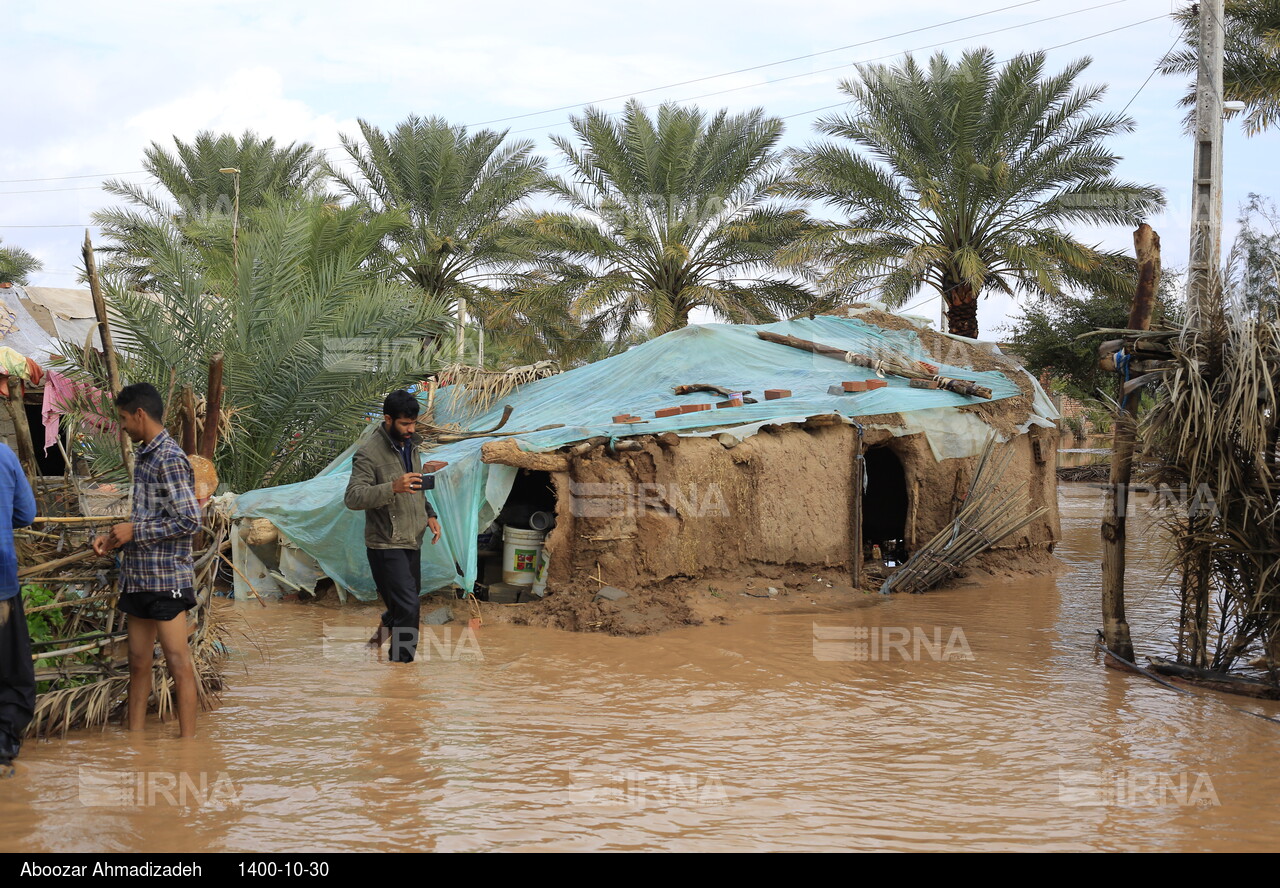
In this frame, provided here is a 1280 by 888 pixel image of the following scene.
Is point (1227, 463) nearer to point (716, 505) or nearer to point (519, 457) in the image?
point (716, 505)

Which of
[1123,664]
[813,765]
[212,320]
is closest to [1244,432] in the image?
[1123,664]

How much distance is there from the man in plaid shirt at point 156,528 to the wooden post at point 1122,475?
5.86 m

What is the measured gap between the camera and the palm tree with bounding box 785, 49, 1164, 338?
1669cm

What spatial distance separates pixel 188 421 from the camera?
595cm

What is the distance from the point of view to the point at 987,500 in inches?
442

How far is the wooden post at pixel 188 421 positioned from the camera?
19.2 ft

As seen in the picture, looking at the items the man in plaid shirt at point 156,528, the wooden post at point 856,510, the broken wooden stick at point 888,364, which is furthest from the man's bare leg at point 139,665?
the broken wooden stick at point 888,364

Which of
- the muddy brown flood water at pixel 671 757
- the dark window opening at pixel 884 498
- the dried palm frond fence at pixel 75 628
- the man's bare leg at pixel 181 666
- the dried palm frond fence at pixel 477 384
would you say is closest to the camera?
the muddy brown flood water at pixel 671 757

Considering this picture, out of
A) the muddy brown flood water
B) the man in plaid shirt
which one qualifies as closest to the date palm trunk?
the muddy brown flood water

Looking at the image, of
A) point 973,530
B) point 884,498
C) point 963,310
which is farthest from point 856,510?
point 963,310

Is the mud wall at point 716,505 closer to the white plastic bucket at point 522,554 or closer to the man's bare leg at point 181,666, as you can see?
the white plastic bucket at point 522,554

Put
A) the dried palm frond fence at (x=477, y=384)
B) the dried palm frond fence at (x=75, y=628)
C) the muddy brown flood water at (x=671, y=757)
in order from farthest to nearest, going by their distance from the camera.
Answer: the dried palm frond fence at (x=477, y=384) → the dried palm frond fence at (x=75, y=628) → the muddy brown flood water at (x=671, y=757)

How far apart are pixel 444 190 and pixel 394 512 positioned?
14.3 metres
